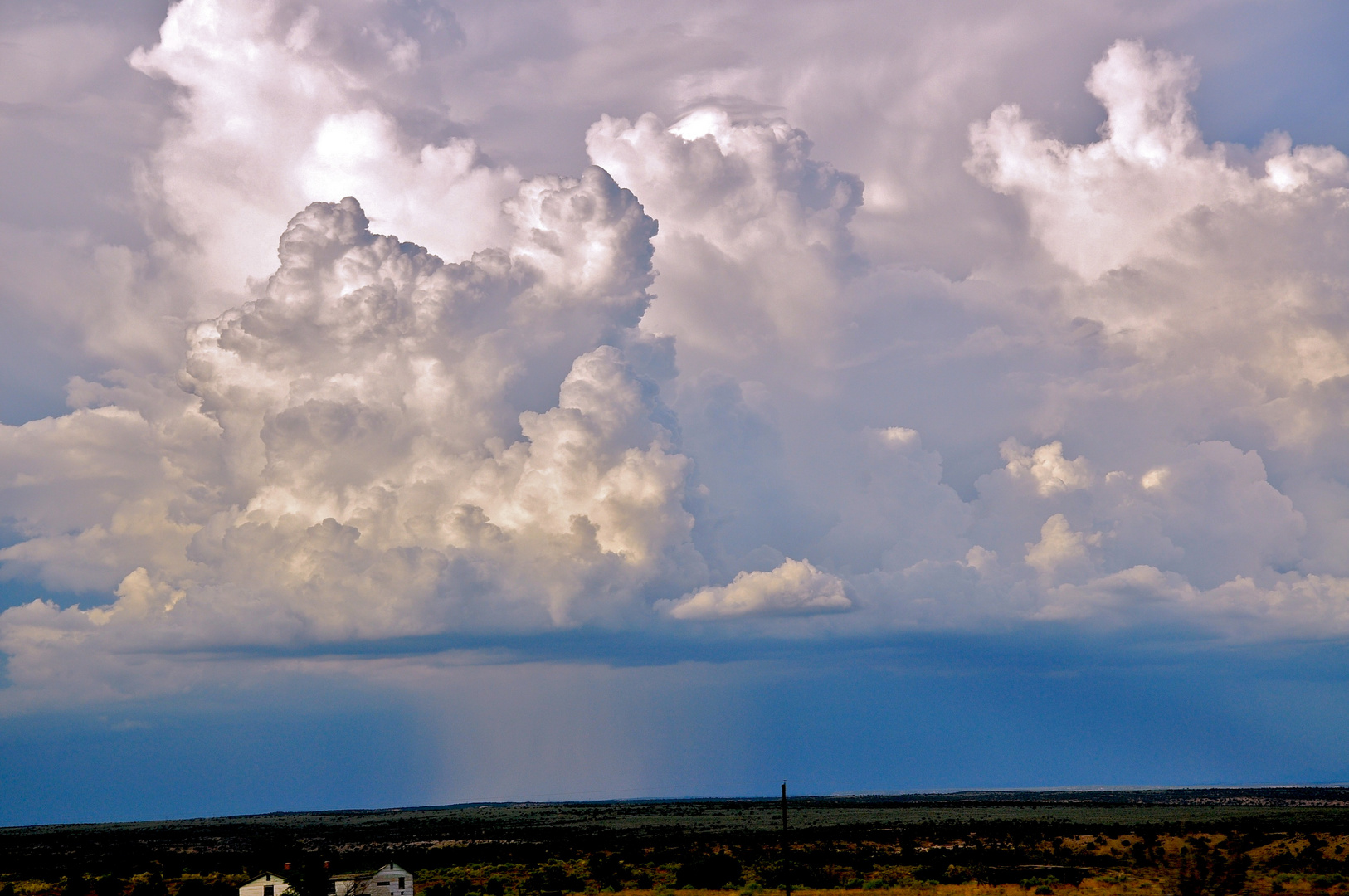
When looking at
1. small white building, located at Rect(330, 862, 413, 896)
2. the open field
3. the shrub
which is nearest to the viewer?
small white building, located at Rect(330, 862, 413, 896)

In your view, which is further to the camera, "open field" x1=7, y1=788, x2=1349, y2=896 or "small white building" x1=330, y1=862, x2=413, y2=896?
"open field" x1=7, y1=788, x2=1349, y2=896

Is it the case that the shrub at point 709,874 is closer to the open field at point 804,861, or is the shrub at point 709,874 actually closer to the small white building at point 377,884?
the open field at point 804,861

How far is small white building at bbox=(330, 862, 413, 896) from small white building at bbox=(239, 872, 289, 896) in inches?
130

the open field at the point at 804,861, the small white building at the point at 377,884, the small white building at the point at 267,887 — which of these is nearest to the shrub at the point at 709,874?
the open field at the point at 804,861

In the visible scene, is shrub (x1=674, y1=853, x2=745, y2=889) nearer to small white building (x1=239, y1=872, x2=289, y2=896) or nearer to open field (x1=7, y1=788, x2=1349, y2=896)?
open field (x1=7, y1=788, x2=1349, y2=896)

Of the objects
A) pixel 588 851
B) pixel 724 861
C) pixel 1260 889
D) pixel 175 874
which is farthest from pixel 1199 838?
pixel 175 874

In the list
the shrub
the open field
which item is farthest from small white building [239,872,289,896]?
the shrub

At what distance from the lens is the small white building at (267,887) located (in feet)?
237

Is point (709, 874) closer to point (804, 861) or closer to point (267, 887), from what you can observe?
point (804, 861)

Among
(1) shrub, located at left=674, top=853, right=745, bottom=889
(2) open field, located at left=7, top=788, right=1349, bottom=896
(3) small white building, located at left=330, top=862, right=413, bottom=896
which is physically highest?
(3) small white building, located at left=330, top=862, right=413, bottom=896

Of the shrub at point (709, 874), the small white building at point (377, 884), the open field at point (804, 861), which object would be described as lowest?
the open field at point (804, 861)

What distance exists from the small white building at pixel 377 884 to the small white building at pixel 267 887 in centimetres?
329

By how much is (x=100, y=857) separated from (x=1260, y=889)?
12397cm

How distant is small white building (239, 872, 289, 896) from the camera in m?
72.2
